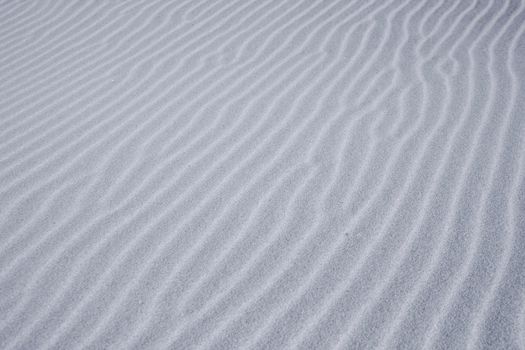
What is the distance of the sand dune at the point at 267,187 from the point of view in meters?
1.78

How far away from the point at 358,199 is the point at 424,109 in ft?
3.47

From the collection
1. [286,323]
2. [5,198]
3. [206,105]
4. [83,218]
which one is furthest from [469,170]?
[5,198]

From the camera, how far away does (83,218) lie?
222 centimetres

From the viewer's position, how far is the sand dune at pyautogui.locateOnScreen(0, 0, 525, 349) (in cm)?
178

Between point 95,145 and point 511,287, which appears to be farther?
point 95,145

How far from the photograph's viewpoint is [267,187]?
2377 mm

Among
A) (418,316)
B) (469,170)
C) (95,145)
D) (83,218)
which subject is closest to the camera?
(418,316)

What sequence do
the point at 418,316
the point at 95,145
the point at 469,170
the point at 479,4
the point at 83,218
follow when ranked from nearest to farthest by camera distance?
the point at 418,316, the point at 83,218, the point at 469,170, the point at 95,145, the point at 479,4

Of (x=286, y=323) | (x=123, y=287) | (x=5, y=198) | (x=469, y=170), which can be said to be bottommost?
(x=286, y=323)

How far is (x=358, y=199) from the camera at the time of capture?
89.3 inches

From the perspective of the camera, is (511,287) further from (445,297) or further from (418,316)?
(418,316)

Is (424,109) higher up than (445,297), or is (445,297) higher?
(424,109)

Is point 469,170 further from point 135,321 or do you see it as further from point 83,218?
point 83,218

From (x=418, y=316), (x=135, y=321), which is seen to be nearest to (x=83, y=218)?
(x=135, y=321)
